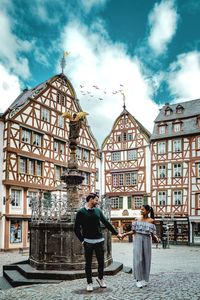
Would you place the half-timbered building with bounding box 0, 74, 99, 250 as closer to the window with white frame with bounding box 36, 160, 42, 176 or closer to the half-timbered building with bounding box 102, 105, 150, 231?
the window with white frame with bounding box 36, 160, 42, 176

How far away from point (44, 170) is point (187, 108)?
15.9 metres

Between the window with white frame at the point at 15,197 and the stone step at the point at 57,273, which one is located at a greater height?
the window with white frame at the point at 15,197

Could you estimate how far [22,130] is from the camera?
90.7 feet

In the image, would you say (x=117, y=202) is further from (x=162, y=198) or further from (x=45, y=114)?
(x=45, y=114)

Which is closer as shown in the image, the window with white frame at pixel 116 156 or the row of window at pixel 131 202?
the row of window at pixel 131 202

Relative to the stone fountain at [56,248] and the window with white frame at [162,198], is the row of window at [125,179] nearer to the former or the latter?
the window with white frame at [162,198]

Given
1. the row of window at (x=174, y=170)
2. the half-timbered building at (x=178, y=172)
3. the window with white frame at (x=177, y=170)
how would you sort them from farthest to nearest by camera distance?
1. the window with white frame at (x=177, y=170)
2. the row of window at (x=174, y=170)
3. the half-timbered building at (x=178, y=172)

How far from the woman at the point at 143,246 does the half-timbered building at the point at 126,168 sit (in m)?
28.8

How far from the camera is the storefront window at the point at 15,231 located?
26125mm

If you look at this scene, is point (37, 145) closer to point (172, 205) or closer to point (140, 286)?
point (172, 205)

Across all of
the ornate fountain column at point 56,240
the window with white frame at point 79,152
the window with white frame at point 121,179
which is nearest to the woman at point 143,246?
the ornate fountain column at point 56,240

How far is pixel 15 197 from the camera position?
2672cm

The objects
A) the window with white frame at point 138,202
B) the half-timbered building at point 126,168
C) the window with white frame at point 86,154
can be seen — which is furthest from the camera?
the half-timbered building at point 126,168

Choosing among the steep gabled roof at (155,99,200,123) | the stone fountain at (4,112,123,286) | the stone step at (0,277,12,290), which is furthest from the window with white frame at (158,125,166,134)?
the stone step at (0,277,12,290)
